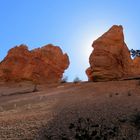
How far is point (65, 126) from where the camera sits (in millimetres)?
28859

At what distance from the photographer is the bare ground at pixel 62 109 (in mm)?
28844

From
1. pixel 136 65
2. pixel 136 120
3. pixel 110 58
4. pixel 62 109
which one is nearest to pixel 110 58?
pixel 110 58

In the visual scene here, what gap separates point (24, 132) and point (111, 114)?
17.3ft

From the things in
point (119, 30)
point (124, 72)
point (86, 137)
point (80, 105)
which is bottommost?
point (86, 137)

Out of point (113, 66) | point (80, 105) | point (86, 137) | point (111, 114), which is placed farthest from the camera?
point (113, 66)

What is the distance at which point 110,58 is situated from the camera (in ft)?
158

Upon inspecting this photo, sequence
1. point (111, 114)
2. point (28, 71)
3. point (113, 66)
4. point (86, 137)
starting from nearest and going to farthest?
point (86, 137), point (111, 114), point (113, 66), point (28, 71)

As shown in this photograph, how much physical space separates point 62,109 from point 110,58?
1676 cm

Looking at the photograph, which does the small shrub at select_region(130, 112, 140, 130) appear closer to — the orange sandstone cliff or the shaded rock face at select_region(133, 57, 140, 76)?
the orange sandstone cliff

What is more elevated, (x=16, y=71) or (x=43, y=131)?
(x=16, y=71)

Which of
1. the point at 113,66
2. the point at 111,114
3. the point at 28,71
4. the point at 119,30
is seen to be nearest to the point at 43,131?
the point at 111,114

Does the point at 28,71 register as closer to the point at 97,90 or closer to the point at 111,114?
the point at 97,90

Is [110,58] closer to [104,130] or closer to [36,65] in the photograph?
[36,65]

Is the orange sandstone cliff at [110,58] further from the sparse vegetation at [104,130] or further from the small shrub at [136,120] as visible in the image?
the sparse vegetation at [104,130]
